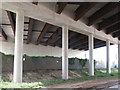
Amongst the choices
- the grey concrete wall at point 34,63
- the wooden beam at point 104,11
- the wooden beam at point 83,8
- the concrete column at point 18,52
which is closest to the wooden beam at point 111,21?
the wooden beam at point 104,11

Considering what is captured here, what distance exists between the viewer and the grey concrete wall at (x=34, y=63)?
694 inches

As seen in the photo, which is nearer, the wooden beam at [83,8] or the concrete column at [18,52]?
the concrete column at [18,52]

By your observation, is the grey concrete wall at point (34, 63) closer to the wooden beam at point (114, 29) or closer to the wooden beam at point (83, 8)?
the wooden beam at point (114, 29)

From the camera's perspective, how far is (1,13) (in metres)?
17.6

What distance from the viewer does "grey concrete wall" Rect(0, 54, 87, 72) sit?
1762 centimetres

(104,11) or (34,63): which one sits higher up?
(104,11)

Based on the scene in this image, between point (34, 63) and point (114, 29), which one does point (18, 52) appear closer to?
point (34, 63)

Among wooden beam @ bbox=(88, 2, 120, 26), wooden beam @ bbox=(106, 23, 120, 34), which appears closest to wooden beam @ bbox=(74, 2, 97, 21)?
wooden beam @ bbox=(88, 2, 120, 26)

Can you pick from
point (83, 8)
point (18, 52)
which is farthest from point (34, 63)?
point (83, 8)

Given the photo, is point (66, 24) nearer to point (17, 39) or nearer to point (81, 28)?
point (81, 28)

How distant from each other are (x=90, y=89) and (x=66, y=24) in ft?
28.6

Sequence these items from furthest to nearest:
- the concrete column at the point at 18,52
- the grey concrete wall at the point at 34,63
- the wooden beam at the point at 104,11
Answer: the grey concrete wall at the point at 34,63 → the wooden beam at the point at 104,11 → the concrete column at the point at 18,52

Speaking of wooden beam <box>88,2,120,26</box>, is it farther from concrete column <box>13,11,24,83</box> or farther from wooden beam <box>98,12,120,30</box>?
concrete column <box>13,11,24,83</box>

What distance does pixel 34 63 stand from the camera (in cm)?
2183
